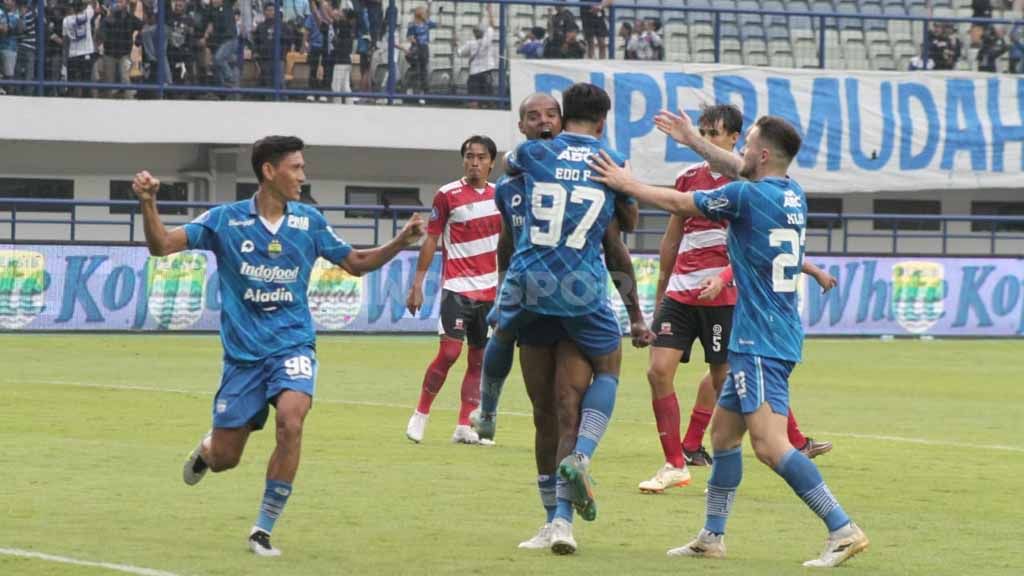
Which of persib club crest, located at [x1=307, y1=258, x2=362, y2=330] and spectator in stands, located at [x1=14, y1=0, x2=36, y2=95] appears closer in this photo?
persib club crest, located at [x1=307, y1=258, x2=362, y2=330]

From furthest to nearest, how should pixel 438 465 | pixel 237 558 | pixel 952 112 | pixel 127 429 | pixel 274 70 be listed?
pixel 952 112 < pixel 274 70 < pixel 127 429 < pixel 438 465 < pixel 237 558

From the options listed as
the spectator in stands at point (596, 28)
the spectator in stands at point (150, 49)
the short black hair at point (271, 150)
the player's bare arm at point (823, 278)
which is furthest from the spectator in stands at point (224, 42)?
the short black hair at point (271, 150)

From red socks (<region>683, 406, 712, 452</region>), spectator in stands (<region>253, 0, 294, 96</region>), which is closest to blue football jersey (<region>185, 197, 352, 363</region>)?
red socks (<region>683, 406, 712, 452</region>)

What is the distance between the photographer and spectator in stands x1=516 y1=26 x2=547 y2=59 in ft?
113

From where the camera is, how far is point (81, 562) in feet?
26.8

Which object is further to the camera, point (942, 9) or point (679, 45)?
point (942, 9)

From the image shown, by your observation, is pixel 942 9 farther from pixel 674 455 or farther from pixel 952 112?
pixel 674 455

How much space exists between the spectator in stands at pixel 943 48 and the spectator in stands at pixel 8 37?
57.8 ft

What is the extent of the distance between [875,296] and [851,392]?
11.2 metres

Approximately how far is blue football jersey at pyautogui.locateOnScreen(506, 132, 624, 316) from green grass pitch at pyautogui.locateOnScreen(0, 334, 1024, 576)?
1.20m

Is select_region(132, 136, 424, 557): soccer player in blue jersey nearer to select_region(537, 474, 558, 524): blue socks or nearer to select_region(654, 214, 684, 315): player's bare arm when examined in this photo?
select_region(537, 474, 558, 524): blue socks

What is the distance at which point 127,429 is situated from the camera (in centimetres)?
1431

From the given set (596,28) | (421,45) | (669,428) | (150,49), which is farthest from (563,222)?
(596,28)

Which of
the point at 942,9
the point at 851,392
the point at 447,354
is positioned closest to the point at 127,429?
the point at 447,354
